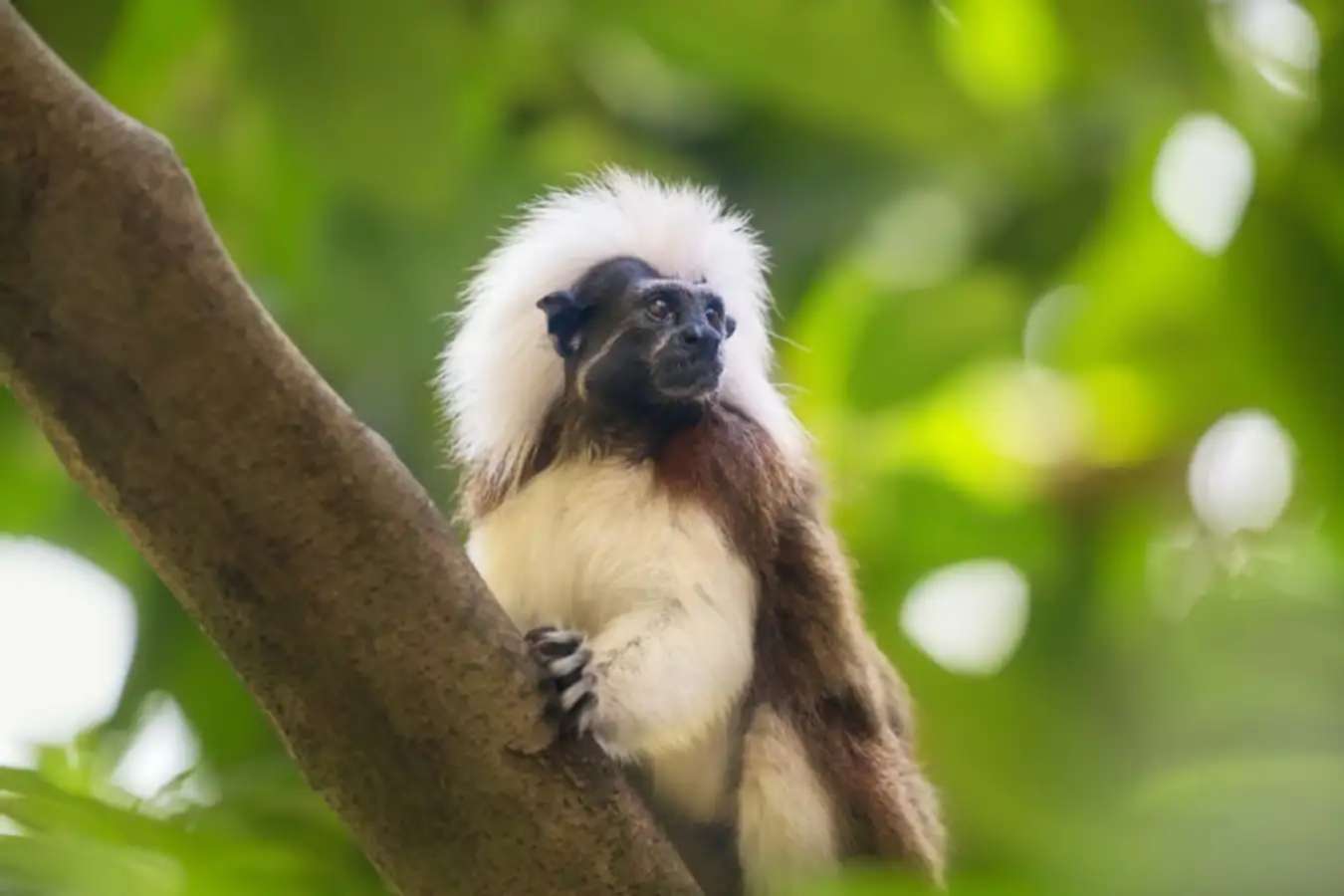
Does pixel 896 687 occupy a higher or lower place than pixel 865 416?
lower

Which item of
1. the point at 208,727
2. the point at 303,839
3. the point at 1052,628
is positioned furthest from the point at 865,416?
the point at 303,839

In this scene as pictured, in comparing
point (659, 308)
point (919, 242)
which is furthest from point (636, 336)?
point (919, 242)

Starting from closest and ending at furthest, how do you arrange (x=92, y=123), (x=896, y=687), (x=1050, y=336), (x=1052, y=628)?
(x=92, y=123) < (x=1052, y=628) < (x=896, y=687) < (x=1050, y=336)

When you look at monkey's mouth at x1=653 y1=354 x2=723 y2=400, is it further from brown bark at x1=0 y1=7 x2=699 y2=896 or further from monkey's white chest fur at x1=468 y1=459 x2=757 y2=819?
brown bark at x1=0 y1=7 x2=699 y2=896

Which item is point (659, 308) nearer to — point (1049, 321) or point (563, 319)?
point (563, 319)

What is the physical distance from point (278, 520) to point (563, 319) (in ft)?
4.76

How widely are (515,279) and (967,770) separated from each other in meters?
1.41

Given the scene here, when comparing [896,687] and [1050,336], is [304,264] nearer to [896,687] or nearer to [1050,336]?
[896,687]

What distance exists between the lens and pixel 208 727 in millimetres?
2561

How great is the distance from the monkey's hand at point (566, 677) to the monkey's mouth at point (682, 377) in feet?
1.89

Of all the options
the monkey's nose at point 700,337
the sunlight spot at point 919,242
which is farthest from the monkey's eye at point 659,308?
the sunlight spot at point 919,242

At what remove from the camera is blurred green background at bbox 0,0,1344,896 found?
917 mm

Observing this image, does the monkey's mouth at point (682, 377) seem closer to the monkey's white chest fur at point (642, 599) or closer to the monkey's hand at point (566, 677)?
the monkey's white chest fur at point (642, 599)

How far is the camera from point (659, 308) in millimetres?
2973
